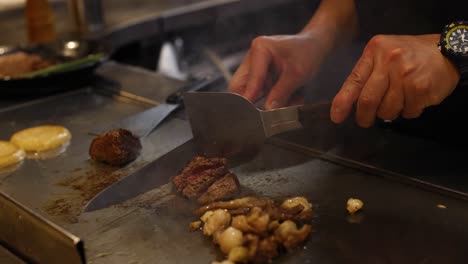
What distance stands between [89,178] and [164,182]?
21 cm

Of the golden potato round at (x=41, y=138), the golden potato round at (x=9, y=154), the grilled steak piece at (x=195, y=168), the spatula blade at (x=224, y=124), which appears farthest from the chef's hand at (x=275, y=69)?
the golden potato round at (x=9, y=154)

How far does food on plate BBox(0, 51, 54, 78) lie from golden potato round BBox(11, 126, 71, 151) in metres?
0.44

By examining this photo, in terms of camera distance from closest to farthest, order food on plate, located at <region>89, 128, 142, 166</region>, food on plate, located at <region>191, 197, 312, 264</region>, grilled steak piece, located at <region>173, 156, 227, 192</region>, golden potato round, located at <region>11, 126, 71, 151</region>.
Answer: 1. food on plate, located at <region>191, 197, 312, 264</region>
2. grilled steak piece, located at <region>173, 156, 227, 192</region>
3. food on plate, located at <region>89, 128, 142, 166</region>
4. golden potato round, located at <region>11, 126, 71, 151</region>

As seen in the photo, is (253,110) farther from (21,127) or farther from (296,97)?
(21,127)

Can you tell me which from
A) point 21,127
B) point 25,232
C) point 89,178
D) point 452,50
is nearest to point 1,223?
point 25,232

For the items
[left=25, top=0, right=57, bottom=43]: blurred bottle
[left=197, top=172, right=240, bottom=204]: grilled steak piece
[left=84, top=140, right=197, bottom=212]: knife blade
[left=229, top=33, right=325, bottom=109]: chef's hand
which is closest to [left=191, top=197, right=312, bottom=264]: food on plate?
[left=197, top=172, right=240, bottom=204]: grilled steak piece

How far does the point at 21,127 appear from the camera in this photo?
1.93 meters

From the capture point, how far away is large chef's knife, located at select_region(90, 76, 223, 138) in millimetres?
1814

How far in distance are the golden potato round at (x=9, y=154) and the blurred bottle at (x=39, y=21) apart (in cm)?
99

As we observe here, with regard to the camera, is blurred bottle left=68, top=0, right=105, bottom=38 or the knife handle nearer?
the knife handle

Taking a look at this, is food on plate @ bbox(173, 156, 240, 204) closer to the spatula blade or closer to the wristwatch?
the spatula blade

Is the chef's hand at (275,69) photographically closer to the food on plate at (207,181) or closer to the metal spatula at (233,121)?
the metal spatula at (233,121)

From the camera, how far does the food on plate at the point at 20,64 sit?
2.21m

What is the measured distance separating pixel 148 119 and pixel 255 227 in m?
0.76
